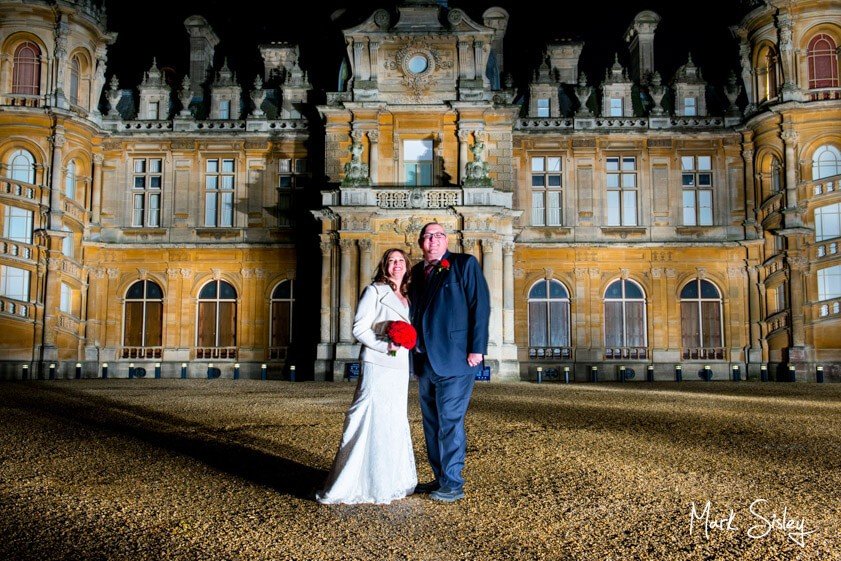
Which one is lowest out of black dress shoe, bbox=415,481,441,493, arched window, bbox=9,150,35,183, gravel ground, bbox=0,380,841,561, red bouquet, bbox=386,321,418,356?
gravel ground, bbox=0,380,841,561

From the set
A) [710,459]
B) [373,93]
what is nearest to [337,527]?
[710,459]

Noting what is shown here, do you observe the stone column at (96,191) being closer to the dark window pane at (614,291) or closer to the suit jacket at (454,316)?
the dark window pane at (614,291)

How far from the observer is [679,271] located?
26859 millimetres

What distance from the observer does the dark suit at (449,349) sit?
566 cm

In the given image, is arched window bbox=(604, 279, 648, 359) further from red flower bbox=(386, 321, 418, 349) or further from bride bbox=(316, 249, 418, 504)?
red flower bbox=(386, 321, 418, 349)

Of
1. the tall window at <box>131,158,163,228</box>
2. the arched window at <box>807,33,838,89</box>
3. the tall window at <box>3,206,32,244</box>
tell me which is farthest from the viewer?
the tall window at <box>131,158,163,228</box>

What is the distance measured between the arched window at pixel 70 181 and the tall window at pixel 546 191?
50.2 ft

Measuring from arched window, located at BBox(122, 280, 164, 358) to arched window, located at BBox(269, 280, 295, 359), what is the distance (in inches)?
149

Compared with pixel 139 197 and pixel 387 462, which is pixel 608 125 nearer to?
pixel 139 197

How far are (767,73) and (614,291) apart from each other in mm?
8736

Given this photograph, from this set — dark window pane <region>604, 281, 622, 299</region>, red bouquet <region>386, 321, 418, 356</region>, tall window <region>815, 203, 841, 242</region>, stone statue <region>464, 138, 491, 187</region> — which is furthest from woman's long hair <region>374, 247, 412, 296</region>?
tall window <region>815, 203, 841, 242</region>

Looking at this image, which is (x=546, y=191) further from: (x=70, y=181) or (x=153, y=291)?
(x=70, y=181)

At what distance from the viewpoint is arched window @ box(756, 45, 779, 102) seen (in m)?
25.9

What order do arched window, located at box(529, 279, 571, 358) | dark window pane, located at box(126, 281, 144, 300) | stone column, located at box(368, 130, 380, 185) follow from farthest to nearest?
dark window pane, located at box(126, 281, 144, 300)
arched window, located at box(529, 279, 571, 358)
stone column, located at box(368, 130, 380, 185)
